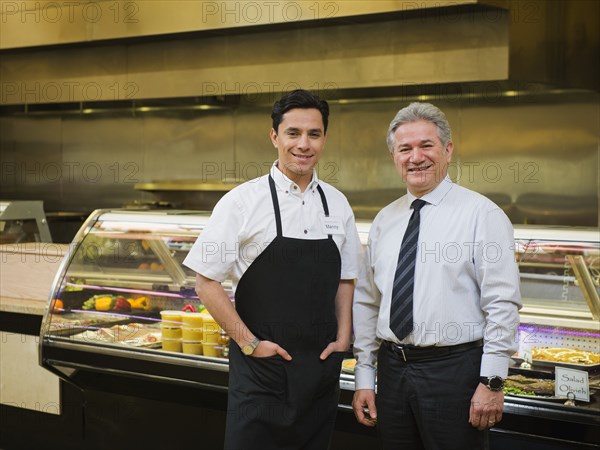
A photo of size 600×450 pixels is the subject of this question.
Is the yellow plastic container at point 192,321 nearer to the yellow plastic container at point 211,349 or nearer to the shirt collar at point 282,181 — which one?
the yellow plastic container at point 211,349

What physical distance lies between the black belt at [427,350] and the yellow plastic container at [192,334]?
1.53 meters

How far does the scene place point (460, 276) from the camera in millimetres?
2389

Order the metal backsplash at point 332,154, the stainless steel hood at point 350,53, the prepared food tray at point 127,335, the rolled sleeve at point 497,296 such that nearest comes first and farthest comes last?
the rolled sleeve at point 497,296 < the prepared food tray at point 127,335 < the stainless steel hood at point 350,53 < the metal backsplash at point 332,154

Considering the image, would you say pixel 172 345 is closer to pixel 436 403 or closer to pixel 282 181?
pixel 282 181

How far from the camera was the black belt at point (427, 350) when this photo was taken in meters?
2.39

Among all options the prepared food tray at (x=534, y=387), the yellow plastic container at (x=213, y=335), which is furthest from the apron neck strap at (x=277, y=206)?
the yellow plastic container at (x=213, y=335)

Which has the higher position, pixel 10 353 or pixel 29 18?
pixel 29 18

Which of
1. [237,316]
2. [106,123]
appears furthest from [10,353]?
[106,123]

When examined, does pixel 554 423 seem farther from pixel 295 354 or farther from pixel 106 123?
pixel 106 123

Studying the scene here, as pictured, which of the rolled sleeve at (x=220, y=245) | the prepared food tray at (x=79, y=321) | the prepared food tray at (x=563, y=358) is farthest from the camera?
the prepared food tray at (x=79, y=321)

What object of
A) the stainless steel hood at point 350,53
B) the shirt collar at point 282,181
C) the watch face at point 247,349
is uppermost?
the stainless steel hood at point 350,53

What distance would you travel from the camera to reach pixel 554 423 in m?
2.87

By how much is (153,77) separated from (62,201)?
85.2 inches

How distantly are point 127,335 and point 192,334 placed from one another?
1.46ft
